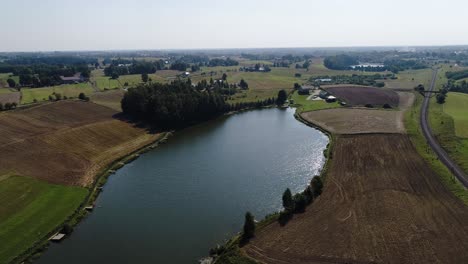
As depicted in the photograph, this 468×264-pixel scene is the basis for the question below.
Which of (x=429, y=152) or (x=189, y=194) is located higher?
(x=429, y=152)

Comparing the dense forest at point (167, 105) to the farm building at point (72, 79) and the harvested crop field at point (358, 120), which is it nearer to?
the harvested crop field at point (358, 120)

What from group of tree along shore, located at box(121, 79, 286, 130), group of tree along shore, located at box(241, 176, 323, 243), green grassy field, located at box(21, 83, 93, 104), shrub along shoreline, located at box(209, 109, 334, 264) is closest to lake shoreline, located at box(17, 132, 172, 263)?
group of tree along shore, located at box(121, 79, 286, 130)

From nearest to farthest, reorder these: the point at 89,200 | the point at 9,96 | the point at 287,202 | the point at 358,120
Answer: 1. the point at 287,202
2. the point at 89,200
3. the point at 358,120
4. the point at 9,96

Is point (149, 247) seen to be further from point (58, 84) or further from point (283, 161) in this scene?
point (58, 84)

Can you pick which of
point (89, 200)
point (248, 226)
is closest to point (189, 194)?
point (89, 200)

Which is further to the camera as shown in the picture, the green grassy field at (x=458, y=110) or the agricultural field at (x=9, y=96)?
the agricultural field at (x=9, y=96)

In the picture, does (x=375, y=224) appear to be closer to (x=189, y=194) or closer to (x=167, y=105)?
(x=189, y=194)

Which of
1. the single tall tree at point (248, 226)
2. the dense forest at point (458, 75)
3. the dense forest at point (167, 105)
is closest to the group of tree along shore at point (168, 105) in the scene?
the dense forest at point (167, 105)
